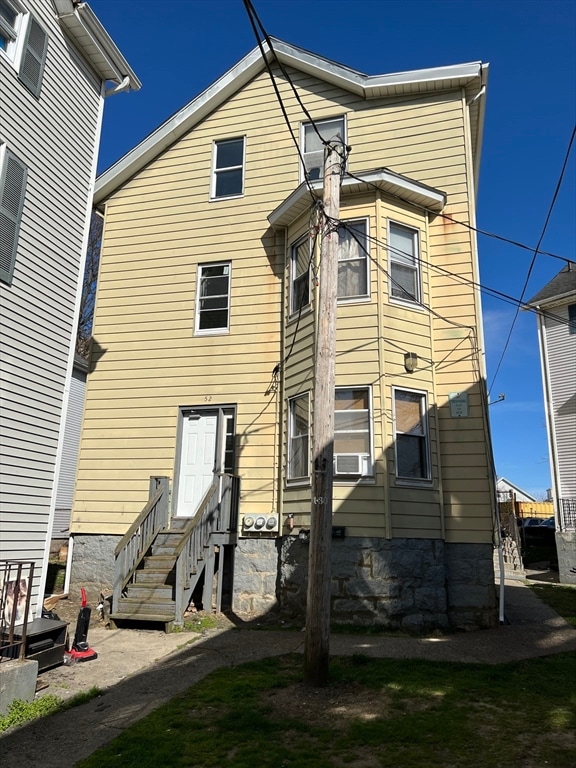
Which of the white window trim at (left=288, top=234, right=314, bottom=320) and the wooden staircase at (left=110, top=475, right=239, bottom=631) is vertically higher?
the white window trim at (left=288, top=234, right=314, bottom=320)

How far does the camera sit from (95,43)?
1134 centimetres

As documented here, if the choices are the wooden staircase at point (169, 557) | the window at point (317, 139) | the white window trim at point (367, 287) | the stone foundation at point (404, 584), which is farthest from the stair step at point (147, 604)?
the window at point (317, 139)

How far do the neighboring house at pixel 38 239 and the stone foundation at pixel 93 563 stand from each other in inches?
79.1

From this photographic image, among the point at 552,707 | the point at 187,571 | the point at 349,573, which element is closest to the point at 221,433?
the point at 187,571

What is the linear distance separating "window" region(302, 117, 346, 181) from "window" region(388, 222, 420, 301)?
2.49 metres

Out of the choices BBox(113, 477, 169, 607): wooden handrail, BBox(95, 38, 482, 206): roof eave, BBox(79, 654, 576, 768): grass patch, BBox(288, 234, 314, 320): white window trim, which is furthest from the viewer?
BBox(95, 38, 482, 206): roof eave

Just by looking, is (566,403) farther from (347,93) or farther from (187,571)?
(187,571)

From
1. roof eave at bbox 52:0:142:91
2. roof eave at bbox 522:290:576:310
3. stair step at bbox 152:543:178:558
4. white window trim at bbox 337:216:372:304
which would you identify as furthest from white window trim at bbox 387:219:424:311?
roof eave at bbox 522:290:576:310

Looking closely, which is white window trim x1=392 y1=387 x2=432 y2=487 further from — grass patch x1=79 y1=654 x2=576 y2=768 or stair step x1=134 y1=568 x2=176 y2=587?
stair step x1=134 y1=568 x2=176 y2=587

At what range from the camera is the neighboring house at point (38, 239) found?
9016mm

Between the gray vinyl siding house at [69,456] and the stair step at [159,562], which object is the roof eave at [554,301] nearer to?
the gray vinyl siding house at [69,456]

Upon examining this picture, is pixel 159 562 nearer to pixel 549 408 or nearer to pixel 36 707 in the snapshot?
pixel 36 707

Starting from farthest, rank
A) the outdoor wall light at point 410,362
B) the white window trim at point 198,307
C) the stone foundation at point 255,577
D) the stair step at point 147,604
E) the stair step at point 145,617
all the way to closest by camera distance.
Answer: the white window trim at point 198,307 → the stone foundation at point 255,577 → the outdoor wall light at point 410,362 → the stair step at point 147,604 → the stair step at point 145,617

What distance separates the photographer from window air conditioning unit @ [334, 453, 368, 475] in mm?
9508
